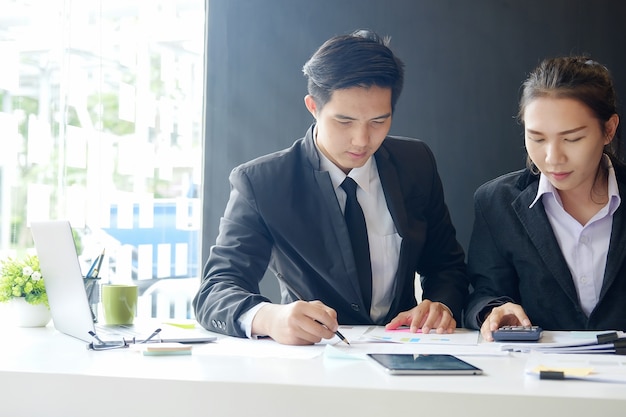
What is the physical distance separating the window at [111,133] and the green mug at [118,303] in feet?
5.26

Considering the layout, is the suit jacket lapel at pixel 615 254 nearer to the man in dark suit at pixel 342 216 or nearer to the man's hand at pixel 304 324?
the man in dark suit at pixel 342 216

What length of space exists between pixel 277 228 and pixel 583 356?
0.96 metres

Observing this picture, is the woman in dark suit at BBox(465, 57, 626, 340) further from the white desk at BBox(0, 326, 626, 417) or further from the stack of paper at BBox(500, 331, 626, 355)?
the white desk at BBox(0, 326, 626, 417)

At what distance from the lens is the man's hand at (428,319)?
5.99ft

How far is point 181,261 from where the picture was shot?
4.06 m

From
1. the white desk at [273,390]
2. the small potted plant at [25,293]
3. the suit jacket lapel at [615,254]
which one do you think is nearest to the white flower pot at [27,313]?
the small potted plant at [25,293]

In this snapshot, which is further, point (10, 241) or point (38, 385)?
point (10, 241)

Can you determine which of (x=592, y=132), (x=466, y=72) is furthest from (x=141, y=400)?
(x=466, y=72)

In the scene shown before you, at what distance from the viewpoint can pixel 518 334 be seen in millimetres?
1663

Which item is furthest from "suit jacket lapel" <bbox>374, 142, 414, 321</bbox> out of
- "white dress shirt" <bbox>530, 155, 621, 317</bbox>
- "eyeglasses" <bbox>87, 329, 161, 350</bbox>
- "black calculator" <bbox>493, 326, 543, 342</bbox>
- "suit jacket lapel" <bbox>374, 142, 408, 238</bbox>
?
"eyeglasses" <bbox>87, 329, 161, 350</bbox>

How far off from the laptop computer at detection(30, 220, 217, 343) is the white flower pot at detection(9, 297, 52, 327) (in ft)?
Result: 0.40

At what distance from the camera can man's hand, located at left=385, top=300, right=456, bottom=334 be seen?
5.99 feet

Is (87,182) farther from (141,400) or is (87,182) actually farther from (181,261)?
(141,400)

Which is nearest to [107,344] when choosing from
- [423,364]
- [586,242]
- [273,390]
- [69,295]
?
[69,295]
